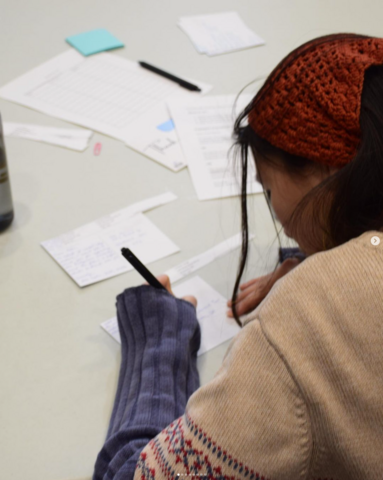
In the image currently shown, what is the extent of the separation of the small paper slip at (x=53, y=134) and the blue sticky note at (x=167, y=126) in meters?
0.16

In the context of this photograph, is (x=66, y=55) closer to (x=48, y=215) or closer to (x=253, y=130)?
(x=48, y=215)

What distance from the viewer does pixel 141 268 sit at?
85 cm

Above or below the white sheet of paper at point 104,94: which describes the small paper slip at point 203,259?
below

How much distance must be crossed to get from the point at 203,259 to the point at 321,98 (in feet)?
1.38

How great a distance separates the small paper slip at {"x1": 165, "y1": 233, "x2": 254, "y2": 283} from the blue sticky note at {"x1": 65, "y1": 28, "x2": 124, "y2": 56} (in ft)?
2.58

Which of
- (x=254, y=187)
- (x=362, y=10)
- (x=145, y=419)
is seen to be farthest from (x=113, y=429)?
(x=362, y=10)

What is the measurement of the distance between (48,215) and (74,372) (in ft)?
1.22

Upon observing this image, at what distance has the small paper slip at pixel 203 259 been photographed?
3.15 feet

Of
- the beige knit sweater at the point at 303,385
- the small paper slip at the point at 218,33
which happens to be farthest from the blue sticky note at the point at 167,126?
the beige knit sweater at the point at 303,385

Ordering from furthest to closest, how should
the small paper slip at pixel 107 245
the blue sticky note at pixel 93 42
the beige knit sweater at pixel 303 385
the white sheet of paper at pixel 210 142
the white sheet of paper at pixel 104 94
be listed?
1. the blue sticky note at pixel 93 42
2. the white sheet of paper at pixel 104 94
3. the white sheet of paper at pixel 210 142
4. the small paper slip at pixel 107 245
5. the beige knit sweater at pixel 303 385

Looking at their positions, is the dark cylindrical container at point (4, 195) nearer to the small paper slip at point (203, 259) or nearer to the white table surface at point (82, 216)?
the white table surface at point (82, 216)

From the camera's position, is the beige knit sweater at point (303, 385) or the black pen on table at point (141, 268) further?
the black pen on table at point (141, 268)

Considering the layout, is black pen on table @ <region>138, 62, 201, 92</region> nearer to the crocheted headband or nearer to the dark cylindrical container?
the dark cylindrical container

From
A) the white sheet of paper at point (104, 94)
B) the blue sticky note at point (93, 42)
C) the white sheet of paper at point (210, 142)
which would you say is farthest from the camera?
the blue sticky note at point (93, 42)
